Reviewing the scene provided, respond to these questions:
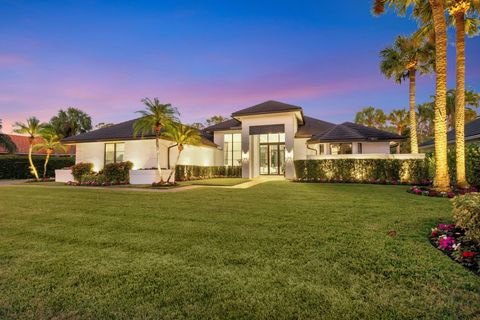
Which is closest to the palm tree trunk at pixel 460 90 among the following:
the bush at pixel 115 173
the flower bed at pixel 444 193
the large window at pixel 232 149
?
the flower bed at pixel 444 193

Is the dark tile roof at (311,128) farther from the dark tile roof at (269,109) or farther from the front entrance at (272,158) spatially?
the dark tile roof at (269,109)

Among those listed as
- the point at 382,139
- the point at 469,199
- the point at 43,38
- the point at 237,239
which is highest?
the point at 43,38

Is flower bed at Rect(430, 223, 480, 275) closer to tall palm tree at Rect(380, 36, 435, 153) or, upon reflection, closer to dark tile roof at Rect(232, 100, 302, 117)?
dark tile roof at Rect(232, 100, 302, 117)

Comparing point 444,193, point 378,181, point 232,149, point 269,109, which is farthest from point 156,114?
point 444,193

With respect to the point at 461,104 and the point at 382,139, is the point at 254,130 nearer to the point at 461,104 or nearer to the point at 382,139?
the point at 382,139

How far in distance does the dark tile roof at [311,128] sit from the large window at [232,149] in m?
6.41

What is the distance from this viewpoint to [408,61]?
61.0 ft

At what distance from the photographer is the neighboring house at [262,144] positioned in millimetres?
18972

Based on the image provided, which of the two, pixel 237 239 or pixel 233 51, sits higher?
pixel 233 51

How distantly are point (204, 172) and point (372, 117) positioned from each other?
36.8m

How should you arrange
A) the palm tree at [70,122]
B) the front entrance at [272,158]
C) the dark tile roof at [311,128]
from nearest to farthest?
the dark tile roof at [311,128]
the front entrance at [272,158]
the palm tree at [70,122]

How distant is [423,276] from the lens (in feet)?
9.85

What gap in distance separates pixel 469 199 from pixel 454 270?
6.07ft

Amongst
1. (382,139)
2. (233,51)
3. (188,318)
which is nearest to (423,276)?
(188,318)
